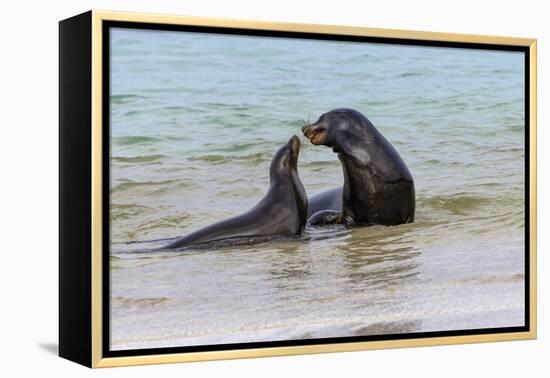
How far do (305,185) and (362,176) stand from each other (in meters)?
0.32

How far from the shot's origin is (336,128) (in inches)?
259

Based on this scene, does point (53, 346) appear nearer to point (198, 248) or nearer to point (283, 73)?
point (198, 248)

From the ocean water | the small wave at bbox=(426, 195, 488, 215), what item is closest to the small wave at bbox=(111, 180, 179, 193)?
the ocean water

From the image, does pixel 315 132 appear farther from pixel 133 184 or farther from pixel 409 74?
pixel 133 184

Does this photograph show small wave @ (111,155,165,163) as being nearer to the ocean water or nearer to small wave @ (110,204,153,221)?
the ocean water

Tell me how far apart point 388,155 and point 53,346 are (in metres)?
1.78

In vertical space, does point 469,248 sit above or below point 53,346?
above

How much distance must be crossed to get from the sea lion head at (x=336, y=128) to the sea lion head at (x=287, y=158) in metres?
0.07

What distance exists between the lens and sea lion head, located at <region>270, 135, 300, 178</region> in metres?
6.44

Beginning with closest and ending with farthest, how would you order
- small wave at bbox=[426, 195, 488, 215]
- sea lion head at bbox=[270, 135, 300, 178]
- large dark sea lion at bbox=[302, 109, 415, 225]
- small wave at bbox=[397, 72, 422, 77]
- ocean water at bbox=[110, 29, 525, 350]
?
ocean water at bbox=[110, 29, 525, 350] < sea lion head at bbox=[270, 135, 300, 178] < large dark sea lion at bbox=[302, 109, 415, 225] < small wave at bbox=[397, 72, 422, 77] < small wave at bbox=[426, 195, 488, 215]

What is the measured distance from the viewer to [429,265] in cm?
675

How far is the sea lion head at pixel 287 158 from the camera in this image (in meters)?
6.44

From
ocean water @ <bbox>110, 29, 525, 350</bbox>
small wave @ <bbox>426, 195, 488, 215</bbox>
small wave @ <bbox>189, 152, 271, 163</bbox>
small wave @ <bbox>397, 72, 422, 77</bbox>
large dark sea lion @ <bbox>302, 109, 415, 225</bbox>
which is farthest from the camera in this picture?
small wave @ <bbox>426, 195, 488, 215</bbox>

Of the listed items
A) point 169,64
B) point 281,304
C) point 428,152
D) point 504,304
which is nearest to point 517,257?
point 504,304
